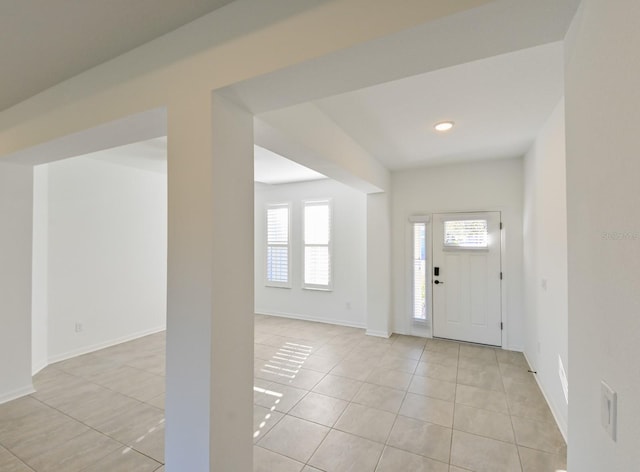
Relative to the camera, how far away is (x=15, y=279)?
2805mm

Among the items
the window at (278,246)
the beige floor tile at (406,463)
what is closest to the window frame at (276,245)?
the window at (278,246)

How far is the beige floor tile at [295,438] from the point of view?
6.91 feet

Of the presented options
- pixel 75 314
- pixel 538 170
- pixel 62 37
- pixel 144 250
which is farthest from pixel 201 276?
pixel 144 250

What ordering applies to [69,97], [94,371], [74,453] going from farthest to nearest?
1. [94,371]
2. [74,453]
3. [69,97]

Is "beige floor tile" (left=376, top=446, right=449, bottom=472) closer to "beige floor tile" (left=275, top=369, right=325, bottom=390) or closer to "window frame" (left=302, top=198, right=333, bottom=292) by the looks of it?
"beige floor tile" (left=275, top=369, right=325, bottom=390)

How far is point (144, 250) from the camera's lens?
4.79m

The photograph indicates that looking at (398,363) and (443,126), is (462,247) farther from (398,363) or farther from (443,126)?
(443,126)

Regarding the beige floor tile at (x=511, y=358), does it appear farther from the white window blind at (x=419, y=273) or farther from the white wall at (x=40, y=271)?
the white wall at (x=40, y=271)

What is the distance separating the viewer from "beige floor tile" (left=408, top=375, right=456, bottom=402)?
286 cm

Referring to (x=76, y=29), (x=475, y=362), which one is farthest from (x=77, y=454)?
(x=475, y=362)

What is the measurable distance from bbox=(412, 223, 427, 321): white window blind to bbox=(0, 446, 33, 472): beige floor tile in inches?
175

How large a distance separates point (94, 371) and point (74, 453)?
158cm

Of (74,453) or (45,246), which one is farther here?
(45,246)

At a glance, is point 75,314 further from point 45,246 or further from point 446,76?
point 446,76
